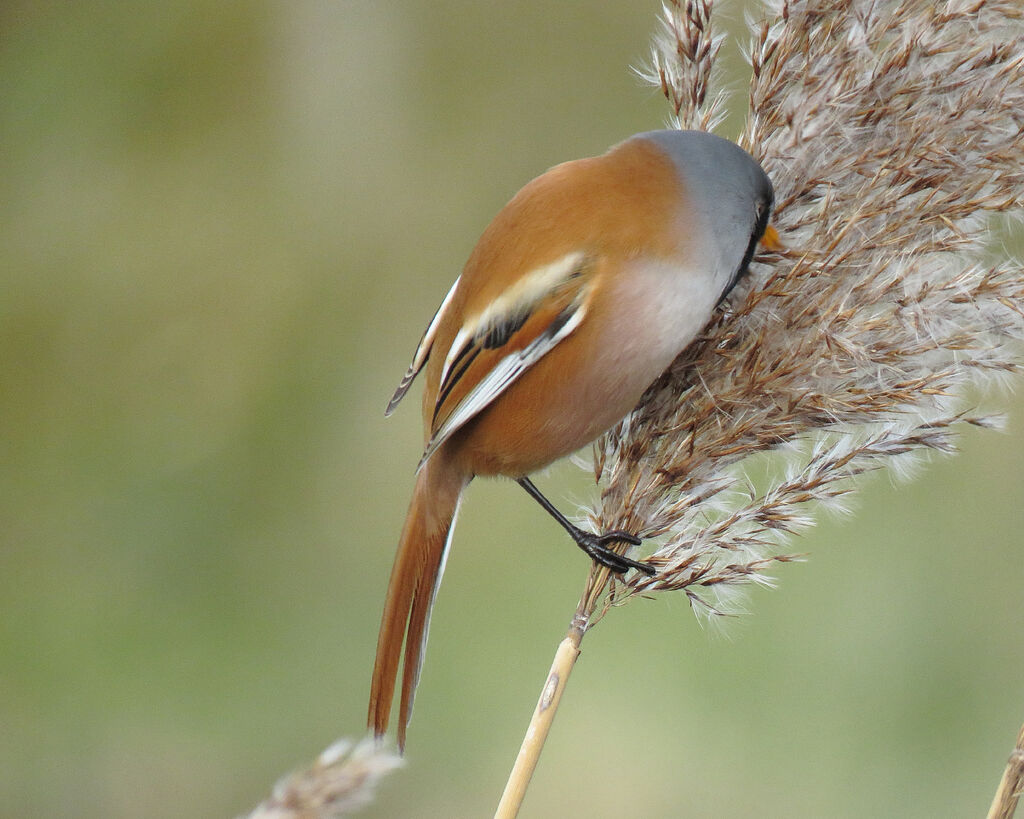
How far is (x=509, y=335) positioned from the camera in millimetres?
1636

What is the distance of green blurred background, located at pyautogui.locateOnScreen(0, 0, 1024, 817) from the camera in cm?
295

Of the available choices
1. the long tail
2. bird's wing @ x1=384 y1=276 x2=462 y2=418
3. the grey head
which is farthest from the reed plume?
the grey head

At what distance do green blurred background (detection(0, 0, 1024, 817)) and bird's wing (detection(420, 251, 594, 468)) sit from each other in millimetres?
1558

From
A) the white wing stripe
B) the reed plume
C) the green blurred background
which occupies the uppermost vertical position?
the green blurred background

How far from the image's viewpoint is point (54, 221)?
3689mm

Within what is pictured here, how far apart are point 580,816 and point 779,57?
2038 millimetres

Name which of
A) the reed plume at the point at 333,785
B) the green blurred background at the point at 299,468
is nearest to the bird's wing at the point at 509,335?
the reed plume at the point at 333,785

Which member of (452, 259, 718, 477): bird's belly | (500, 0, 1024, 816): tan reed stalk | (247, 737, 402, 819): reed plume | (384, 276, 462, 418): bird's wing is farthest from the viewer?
(384, 276, 462, 418): bird's wing

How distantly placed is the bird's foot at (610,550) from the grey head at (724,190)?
0.43 m

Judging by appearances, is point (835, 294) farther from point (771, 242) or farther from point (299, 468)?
point (299, 468)

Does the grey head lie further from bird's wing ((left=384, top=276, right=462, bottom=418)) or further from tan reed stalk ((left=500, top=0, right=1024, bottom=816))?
bird's wing ((left=384, top=276, right=462, bottom=418))

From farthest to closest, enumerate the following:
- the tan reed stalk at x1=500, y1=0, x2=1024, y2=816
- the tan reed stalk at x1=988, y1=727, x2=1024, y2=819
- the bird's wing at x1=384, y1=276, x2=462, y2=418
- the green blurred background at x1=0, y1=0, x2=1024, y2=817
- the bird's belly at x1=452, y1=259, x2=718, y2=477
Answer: the green blurred background at x1=0, y1=0, x2=1024, y2=817, the bird's wing at x1=384, y1=276, x2=462, y2=418, the bird's belly at x1=452, y1=259, x2=718, y2=477, the tan reed stalk at x1=500, y1=0, x2=1024, y2=816, the tan reed stalk at x1=988, y1=727, x2=1024, y2=819

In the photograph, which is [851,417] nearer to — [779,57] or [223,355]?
[779,57]

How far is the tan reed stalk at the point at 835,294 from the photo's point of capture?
1477 millimetres
